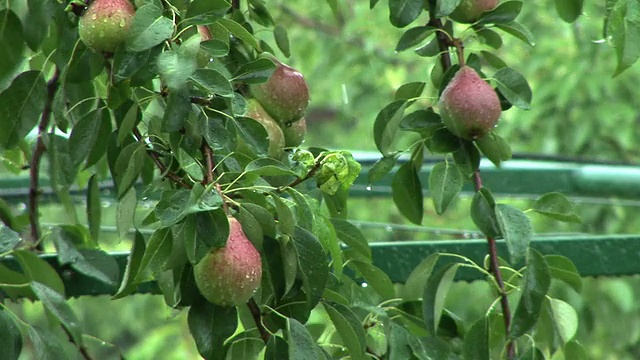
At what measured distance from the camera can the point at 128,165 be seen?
103 centimetres

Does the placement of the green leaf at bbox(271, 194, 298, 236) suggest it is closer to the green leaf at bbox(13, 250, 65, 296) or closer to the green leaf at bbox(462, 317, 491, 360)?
the green leaf at bbox(462, 317, 491, 360)

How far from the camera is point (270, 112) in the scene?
112 centimetres

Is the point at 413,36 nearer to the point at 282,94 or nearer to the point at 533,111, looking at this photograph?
the point at 282,94

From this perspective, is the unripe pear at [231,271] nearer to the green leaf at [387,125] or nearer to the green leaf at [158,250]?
the green leaf at [158,250]

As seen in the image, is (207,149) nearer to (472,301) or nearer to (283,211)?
(283,211)

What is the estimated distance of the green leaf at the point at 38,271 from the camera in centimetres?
124

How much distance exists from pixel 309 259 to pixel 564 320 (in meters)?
0.32

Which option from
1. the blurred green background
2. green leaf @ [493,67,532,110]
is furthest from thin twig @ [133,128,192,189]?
the blurred green background

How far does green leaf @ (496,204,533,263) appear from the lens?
3.56 feet

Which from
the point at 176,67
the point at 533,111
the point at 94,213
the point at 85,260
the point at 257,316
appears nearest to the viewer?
the point at 176,67

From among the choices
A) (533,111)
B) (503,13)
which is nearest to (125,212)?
(503,13)

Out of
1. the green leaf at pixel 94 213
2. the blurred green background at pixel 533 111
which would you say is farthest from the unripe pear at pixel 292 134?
the blurred green background at pixel 533 111

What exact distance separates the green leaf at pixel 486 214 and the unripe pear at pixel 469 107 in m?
0.06

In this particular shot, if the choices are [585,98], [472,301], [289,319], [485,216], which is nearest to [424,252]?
[485,216]
